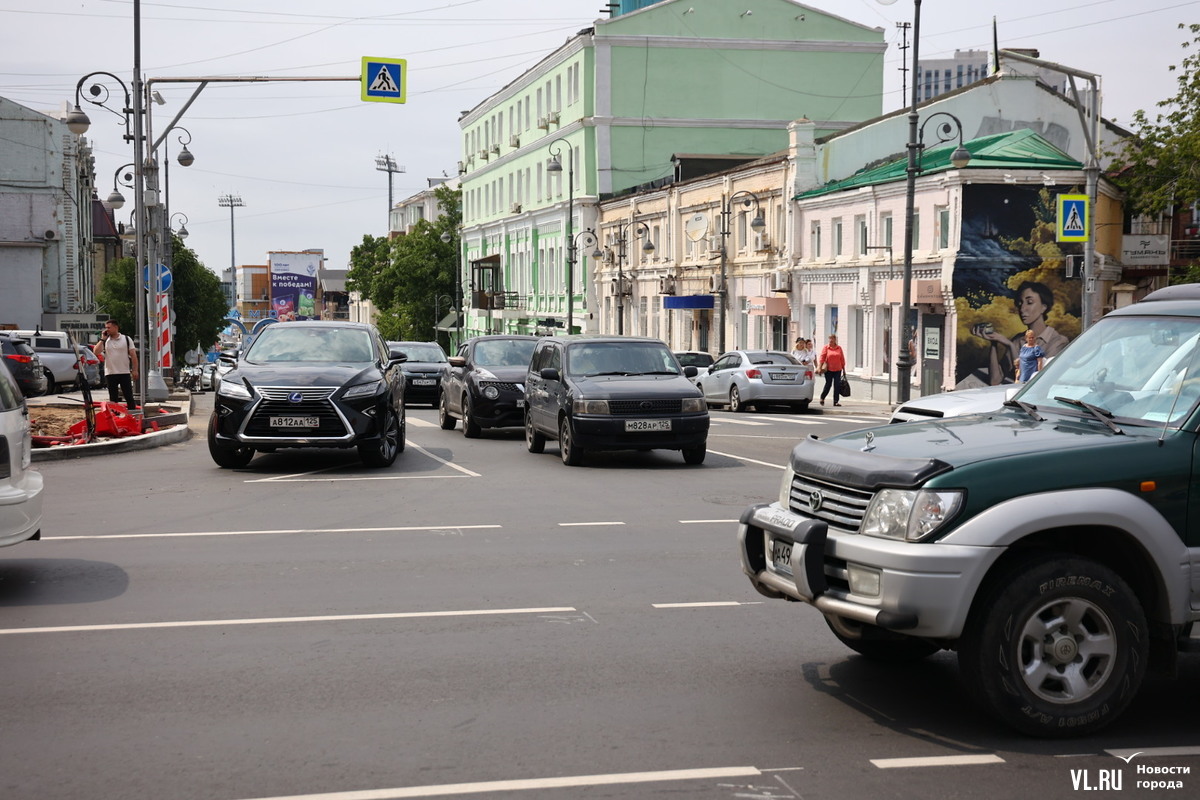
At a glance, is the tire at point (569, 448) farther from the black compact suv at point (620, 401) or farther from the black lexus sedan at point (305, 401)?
the black lexus sedan at point (305, 401)

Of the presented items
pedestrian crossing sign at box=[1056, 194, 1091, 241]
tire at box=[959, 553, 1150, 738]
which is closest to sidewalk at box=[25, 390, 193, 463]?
tire at box=[959, 553, 1150, 738]

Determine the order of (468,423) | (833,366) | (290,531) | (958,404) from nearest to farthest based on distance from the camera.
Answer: (290,531)
(958,404)
(468,423)
(833,366)

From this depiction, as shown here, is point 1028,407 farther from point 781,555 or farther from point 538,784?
point 538,784

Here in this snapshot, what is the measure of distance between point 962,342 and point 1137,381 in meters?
29.8

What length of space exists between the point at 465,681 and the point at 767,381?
90.0 feet

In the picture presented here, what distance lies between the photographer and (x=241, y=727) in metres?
5.59

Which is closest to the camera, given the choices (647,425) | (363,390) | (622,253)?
(363,390)

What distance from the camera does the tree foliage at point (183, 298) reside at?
68.8 m

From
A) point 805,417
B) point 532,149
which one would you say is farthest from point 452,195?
point 805,417

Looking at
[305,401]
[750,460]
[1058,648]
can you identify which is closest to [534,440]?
[750,460]

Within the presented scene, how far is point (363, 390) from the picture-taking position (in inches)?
640

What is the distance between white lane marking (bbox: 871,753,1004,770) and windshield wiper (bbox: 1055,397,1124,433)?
156cm

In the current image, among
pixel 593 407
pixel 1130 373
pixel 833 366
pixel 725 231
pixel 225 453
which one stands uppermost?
pixel 725 231

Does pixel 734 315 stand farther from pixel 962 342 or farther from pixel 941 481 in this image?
pixel 941 481
